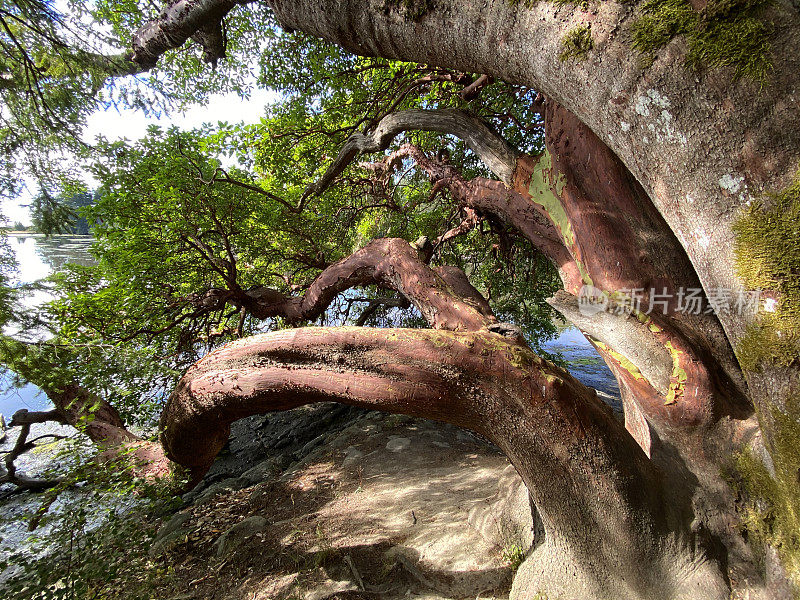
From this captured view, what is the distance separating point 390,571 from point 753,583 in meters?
2.24

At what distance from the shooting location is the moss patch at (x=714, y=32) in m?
1.13

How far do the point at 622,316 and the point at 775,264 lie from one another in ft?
3.15

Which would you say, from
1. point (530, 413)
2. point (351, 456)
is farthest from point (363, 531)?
point (530, 413)

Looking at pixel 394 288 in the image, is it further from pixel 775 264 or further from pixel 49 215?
pixel 49 215

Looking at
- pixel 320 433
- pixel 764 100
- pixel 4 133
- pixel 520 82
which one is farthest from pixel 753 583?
pixel 4 133

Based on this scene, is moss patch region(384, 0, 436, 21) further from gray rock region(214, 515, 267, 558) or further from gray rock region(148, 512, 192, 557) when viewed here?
gray rock region(148, 512, 192, 557)

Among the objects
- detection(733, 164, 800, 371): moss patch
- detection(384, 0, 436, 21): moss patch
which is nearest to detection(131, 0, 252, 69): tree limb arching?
detection(384, 0, 436, 21): moss patch

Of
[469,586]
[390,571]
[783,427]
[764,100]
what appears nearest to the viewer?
[764,100]

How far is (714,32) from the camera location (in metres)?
1.18

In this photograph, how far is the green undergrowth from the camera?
1304mm

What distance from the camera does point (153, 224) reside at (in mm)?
4062

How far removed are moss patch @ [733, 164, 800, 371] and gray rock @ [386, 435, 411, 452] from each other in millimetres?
4717

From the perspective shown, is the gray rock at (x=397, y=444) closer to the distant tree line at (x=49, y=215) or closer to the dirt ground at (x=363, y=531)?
the dirt ground at (x=363, y=531)

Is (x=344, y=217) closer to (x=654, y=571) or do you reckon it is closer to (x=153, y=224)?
(x=153, y=224)
